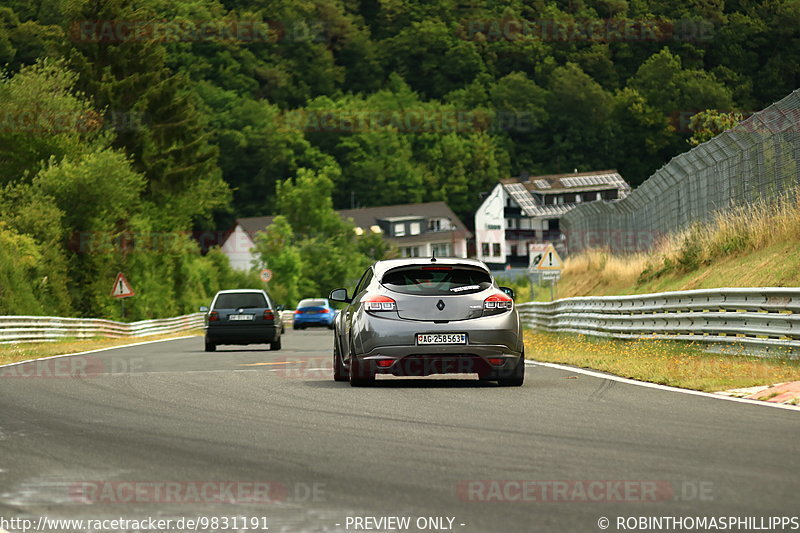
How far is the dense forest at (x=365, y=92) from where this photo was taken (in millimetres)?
64062

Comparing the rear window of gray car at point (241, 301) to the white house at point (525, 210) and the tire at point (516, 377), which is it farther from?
the white house at point (525, 210)

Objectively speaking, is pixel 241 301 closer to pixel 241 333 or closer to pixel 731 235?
pixel 241 333

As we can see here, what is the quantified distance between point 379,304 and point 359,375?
2.77ft

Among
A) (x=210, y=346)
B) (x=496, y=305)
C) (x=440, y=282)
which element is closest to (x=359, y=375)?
(x=440, y=282)

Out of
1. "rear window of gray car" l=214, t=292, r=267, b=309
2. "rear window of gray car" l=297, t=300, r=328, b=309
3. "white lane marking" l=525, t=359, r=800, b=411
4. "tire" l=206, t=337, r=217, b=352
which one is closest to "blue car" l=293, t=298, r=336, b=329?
"rear window of gray car" l=297, t=300, r=328, b=309

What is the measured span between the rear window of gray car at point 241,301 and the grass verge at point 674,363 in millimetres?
8213

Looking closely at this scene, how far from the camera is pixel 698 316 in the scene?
1964 cm

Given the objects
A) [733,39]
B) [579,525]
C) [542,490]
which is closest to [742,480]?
[542,490]

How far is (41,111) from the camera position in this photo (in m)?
52.2

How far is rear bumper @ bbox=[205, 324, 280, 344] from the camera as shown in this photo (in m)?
30.1

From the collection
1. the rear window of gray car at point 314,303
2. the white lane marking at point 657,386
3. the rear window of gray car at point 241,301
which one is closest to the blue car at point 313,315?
the rear window of gray car at point 314,303

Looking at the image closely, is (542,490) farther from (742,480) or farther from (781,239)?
(781,239)

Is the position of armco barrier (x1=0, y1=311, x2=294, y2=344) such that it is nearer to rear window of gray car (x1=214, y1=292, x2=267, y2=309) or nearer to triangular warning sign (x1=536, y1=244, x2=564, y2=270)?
rear window of gray car (x1=214, y1=292, x2=267, y2=309)

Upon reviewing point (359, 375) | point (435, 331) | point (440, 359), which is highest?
point (435, 331)
